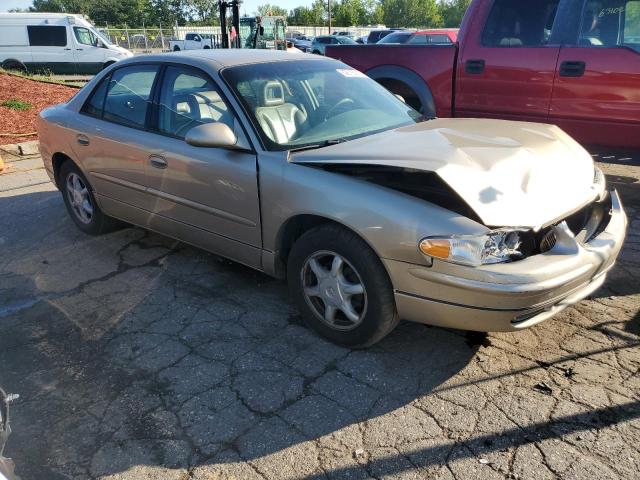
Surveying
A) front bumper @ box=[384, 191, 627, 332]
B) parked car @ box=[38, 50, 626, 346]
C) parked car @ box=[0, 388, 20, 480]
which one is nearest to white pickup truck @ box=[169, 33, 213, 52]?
→ parked car @ box=[38, 50, 626, 346]

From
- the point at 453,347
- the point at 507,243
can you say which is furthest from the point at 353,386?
the point at 507,243

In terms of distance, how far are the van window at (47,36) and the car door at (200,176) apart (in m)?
18.8

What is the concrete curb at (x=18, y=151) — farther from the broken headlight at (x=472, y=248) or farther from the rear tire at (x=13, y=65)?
the rear tire at (x=13, y=65)

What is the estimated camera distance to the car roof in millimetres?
3750

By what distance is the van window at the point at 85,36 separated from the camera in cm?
1981

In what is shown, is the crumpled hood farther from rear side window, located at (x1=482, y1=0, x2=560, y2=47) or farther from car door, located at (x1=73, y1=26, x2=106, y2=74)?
car door, located at (x1=73, y1=26, x2=106, y2=74)

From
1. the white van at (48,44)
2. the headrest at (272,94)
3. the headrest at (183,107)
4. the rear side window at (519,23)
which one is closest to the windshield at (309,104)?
the headrest at (272,94)

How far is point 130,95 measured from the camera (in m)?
4.22

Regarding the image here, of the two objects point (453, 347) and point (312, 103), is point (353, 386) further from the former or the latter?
point (312, 103)

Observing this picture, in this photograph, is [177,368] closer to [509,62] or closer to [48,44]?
[509,62]

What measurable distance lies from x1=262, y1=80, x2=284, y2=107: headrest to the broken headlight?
1539mm

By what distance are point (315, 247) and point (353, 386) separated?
782mm

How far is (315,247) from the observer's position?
3.03m

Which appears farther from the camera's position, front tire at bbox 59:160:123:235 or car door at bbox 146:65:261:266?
front tire at bbox 59:160:123:235
